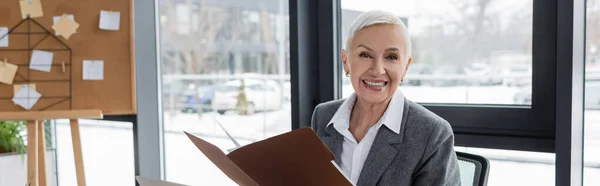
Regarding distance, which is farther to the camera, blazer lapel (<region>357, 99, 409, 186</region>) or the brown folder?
blazer lapel (<region>357, 99, 409, 186</region>)

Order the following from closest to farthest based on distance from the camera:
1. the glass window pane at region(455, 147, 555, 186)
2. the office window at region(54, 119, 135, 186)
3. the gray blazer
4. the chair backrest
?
the gray blazer
the chair backrest
the glass window pane at region(455, 147, 555, 186)
the office window at region(54, 119, 135, 186)

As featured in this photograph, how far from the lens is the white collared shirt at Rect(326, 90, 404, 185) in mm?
1287

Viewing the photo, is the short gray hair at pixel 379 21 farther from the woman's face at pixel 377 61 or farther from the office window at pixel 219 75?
the office window at pixel 219 75

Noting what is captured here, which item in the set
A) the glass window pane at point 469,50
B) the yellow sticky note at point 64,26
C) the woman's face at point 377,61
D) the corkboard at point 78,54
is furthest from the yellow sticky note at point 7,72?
the woman's face at point 377,61

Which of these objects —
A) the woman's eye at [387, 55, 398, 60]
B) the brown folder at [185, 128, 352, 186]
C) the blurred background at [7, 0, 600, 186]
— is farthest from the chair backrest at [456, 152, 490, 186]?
the brown folder at [185, 128, 352, 186]

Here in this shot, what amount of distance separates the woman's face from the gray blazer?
0.09 m

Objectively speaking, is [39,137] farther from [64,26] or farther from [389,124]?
[389,124]

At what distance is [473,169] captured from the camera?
1.35 m

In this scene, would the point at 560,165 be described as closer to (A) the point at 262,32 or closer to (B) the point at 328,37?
(B) the point at 328,37

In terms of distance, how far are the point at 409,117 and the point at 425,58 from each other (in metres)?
0.75

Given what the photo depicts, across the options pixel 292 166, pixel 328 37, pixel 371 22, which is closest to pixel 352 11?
pixel 328 37

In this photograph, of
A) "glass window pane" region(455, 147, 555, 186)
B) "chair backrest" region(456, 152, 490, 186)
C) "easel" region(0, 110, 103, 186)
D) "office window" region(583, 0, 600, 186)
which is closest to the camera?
"chair backrest" region(456, 152, 490, 186)

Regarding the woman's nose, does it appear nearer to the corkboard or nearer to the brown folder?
the brown folder

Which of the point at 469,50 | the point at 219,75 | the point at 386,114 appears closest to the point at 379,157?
the point at 386,114
